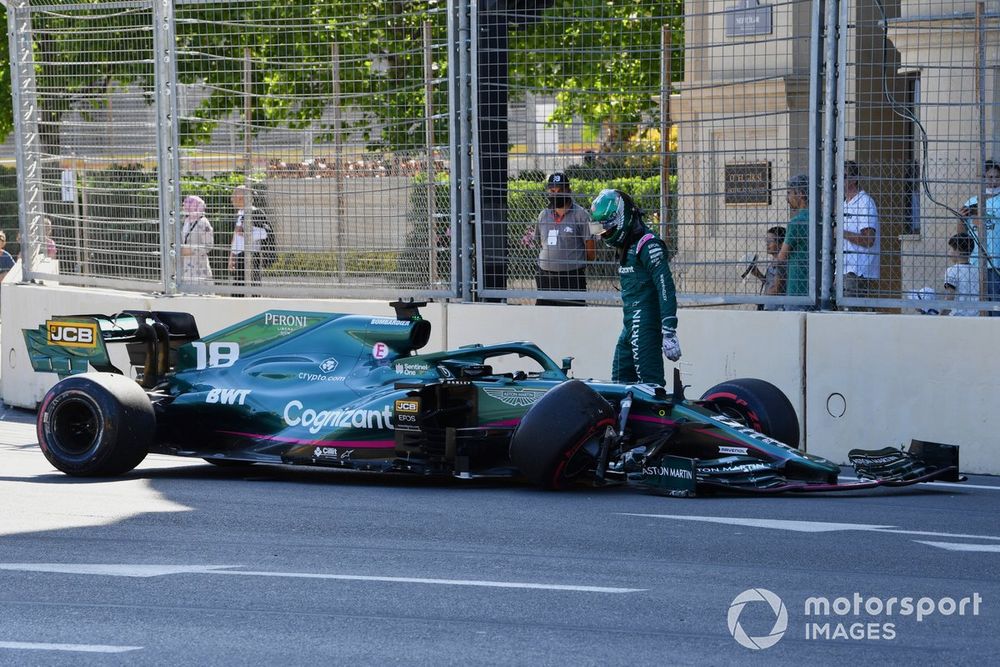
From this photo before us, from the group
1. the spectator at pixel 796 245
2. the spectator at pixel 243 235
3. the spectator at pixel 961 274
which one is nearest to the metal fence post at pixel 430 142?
the spectator at pixel 243 235

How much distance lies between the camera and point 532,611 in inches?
205

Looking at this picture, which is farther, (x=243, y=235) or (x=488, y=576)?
(x=243, y=235)

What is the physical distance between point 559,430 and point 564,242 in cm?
375

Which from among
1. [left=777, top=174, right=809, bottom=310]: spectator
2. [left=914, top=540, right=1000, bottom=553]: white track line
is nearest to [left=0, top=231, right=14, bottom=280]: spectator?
[left=777, top=174, right=809, bottom=310]: spectator

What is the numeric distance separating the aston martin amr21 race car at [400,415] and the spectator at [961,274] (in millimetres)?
1705

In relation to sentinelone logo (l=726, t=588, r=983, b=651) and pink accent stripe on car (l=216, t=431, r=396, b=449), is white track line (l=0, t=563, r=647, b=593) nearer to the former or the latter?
sentinelone logo (l=726, t=588, r=983, b=651)

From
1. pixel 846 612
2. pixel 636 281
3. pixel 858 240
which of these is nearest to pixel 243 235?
pixel 636 281

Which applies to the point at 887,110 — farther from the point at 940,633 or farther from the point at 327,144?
the point at 940,633

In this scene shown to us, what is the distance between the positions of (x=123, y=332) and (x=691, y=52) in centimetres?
463

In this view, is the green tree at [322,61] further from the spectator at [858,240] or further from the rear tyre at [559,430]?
the rear tyre at [559,430]

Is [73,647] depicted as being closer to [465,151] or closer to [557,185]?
[557,185]

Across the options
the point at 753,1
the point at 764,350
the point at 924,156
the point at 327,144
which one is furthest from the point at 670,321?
the point at 327,144

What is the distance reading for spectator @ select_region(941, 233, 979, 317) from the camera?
31.6 feet

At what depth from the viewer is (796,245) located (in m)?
10.3
